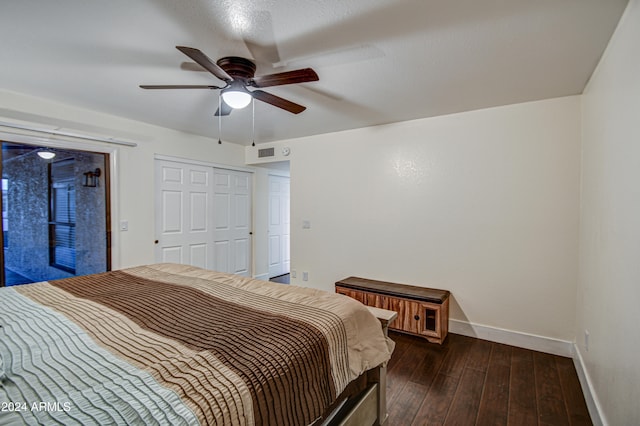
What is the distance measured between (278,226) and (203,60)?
4043 mm

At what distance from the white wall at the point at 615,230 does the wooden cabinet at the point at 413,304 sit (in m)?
1.03

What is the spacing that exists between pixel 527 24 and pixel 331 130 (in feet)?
7.84

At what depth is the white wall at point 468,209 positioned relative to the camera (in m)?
2.58

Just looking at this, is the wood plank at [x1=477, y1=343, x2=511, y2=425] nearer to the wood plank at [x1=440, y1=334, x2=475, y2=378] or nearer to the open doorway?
the wood plank at [x1=440, y1=334, x2=475, y2=378]

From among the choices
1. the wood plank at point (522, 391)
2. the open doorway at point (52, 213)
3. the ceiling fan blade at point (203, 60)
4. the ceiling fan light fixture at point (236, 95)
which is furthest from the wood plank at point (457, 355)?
the open doorway at point (52, 213)

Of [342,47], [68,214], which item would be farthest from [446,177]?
[68,214]

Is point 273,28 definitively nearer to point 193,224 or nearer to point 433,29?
point 433,29

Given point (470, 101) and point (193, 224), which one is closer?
point (470, 101)

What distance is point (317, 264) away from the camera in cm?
405

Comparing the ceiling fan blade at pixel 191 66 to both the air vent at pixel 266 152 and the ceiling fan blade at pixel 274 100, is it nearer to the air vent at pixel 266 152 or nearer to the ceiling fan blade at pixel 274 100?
the ceiling fan blade at pixel 274 100

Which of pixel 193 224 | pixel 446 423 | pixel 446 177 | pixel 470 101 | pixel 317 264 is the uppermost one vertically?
pixel 470 101

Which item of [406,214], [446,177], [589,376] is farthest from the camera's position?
[406,214]

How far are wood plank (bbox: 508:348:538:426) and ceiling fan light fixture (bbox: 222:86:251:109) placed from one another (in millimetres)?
2635

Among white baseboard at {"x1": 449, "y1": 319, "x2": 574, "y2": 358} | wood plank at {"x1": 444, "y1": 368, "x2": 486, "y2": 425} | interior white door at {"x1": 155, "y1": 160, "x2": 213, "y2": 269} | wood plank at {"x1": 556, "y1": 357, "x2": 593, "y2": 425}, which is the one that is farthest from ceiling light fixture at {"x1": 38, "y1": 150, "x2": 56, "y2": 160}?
wood plank at {"x1": 556, "y1": 357, "x2": 593, "y2": 425}
